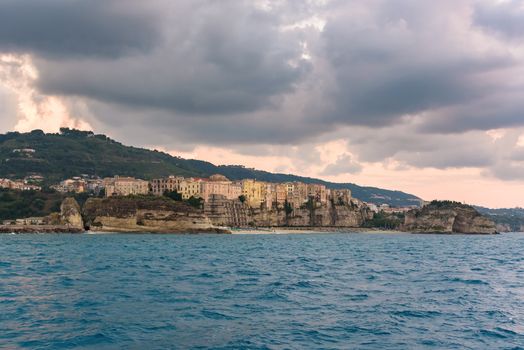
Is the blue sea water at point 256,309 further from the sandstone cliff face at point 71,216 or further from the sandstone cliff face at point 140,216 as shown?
the sandstone cliff face at point 140,216

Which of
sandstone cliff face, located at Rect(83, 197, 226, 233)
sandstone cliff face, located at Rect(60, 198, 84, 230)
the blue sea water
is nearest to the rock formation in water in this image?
sandstone cliff face, located at Rect(60, 198, 84, 230)

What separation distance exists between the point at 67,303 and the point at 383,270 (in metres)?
26.4

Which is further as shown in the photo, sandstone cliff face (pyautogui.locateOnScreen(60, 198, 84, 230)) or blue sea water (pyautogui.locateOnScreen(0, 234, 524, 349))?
sandstone cliff face (pyautogui.locateOnScreen(60, 198, 84, 230))

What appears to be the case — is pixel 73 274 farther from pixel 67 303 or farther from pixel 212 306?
pixel 212 306

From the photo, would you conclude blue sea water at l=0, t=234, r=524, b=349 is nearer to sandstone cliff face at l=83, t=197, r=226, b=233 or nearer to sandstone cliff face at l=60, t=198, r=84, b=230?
sandstone cliff face at l=60, t=198, r=84, b=230

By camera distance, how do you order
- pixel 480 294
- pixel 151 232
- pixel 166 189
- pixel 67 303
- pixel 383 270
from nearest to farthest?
pixel 67 303 < pixel 480 294 < pixel 383 270 < pixel 151 232 < pixel 166 189

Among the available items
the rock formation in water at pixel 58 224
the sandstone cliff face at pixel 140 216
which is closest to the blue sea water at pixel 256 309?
the rock formation in water at pixel 58 224

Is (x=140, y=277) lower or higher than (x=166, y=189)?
lower

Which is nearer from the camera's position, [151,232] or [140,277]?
[140,277]

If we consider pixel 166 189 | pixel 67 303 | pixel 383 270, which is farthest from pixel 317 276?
pixel 166 189

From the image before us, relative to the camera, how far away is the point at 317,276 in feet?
133

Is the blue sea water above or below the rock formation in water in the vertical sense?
below

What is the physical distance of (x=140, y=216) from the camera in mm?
156500

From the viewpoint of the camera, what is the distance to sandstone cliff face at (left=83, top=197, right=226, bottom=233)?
6078 inches
